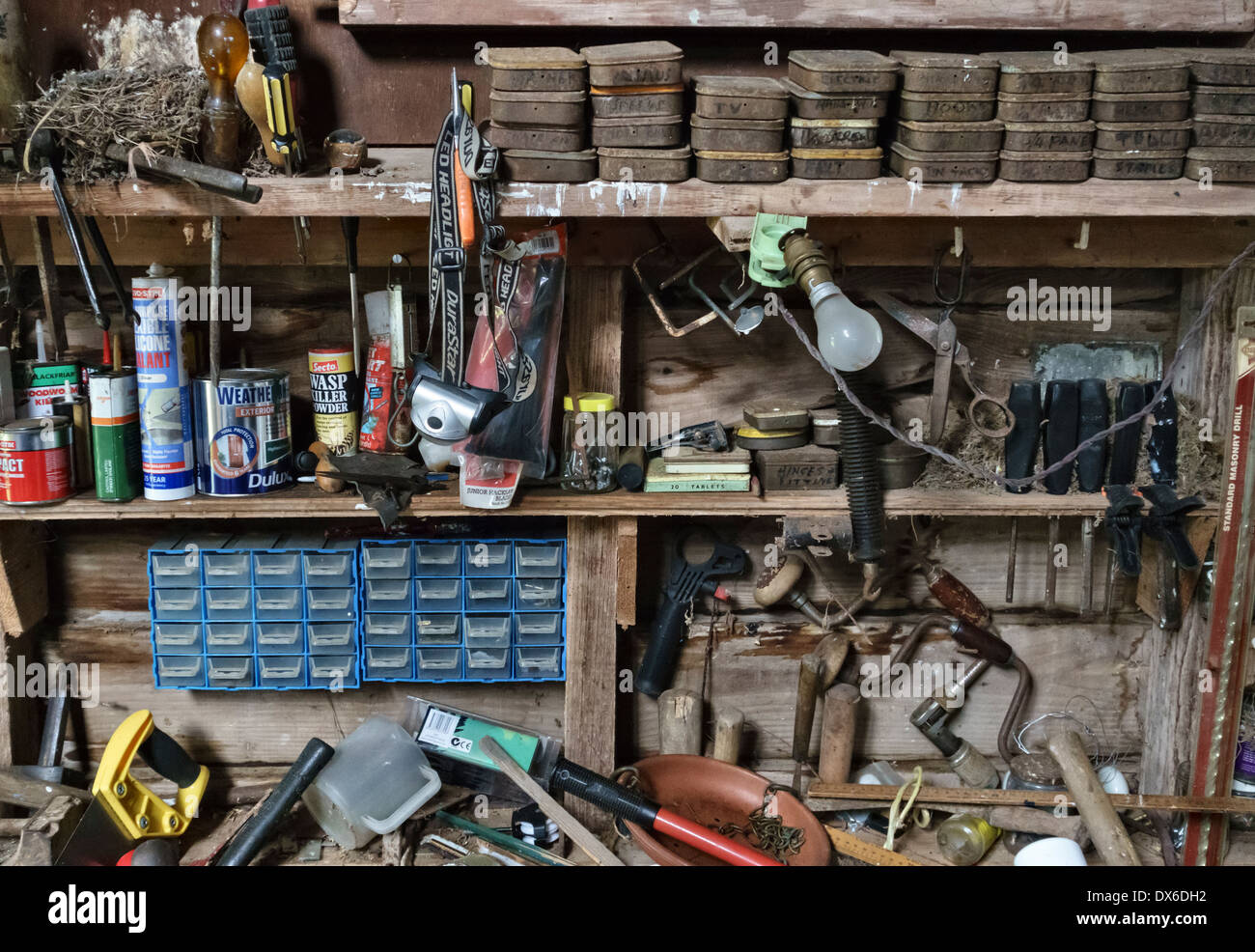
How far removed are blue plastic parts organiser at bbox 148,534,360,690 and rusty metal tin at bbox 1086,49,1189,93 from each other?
1.36 metres

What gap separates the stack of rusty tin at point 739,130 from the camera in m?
1.52

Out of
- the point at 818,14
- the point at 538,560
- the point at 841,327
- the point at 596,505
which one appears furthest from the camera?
the point at 538,560

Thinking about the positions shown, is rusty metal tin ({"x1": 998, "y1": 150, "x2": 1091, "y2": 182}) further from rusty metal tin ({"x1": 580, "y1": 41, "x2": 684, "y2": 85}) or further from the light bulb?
rusty metal tin ({"x1": 580, "y1": 41, "x2": 684, "y2": 85})

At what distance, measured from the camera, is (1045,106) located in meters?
1.54

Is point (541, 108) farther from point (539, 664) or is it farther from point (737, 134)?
point (539, 664)

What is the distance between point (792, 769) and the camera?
82.6 inches

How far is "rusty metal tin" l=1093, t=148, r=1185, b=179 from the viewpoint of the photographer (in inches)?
61.1

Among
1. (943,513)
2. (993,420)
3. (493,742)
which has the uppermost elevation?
(993,420)

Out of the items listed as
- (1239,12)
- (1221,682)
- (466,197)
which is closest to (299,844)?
(466,197)

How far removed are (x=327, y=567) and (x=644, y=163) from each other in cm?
87

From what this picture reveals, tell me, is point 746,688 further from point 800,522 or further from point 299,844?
point 299,844

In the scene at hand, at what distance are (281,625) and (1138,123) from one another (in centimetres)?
155

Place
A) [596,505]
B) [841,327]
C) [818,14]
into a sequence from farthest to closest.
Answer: [596,505]
[818,14]
[841,327]

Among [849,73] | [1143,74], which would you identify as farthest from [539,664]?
[1143,74]
